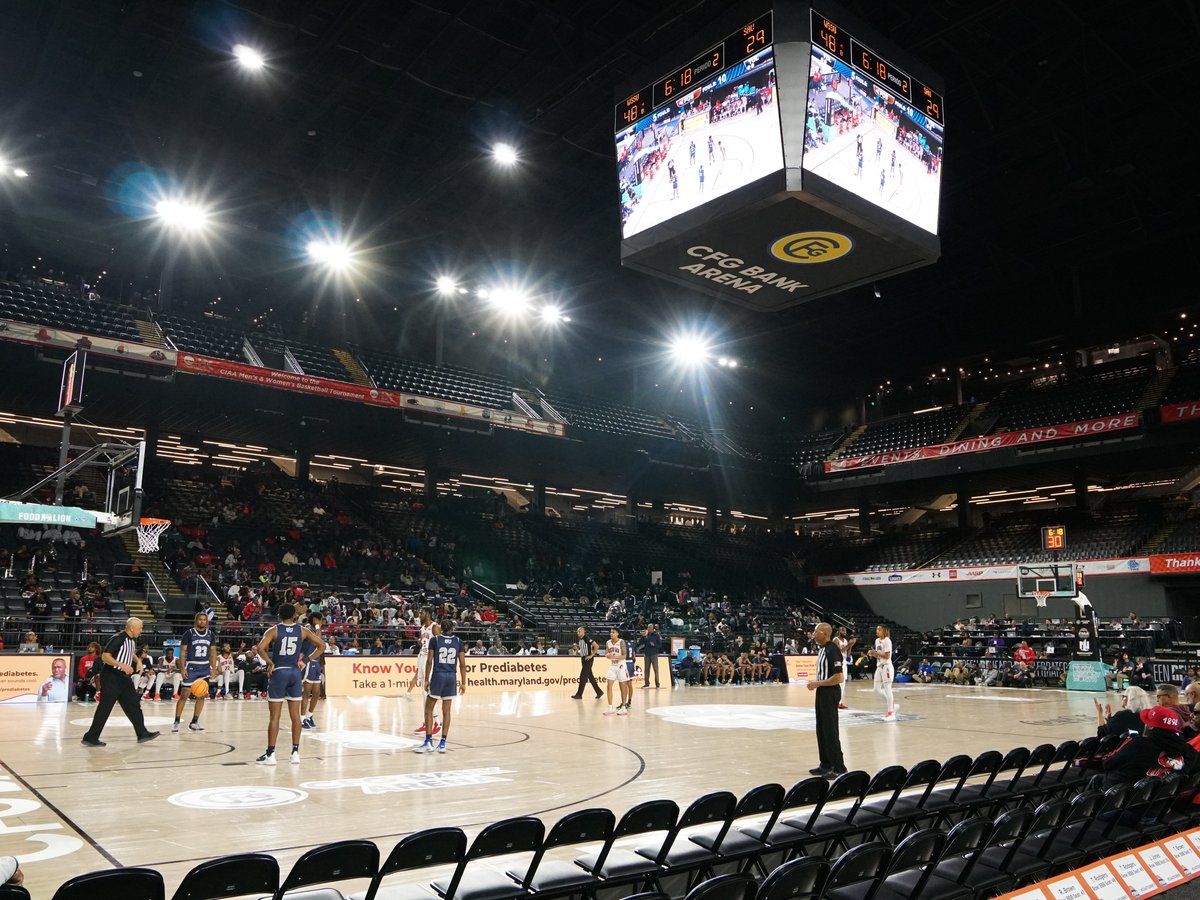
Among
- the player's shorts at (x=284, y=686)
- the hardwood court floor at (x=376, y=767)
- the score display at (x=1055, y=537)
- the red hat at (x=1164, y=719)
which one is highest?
the score display at (x=1055, y=537)

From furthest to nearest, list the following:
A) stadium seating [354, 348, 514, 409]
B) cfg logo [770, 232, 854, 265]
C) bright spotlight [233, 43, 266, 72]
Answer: stadium seating [354, 348, 514, 409] < bright spotlight [233, 43, 266, 72] < cfg logo [770, 232, 854, 265]

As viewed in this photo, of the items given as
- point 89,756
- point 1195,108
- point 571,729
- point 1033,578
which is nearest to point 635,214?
point 571,729

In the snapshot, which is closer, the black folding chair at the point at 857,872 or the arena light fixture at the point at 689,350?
the black folding chair at the point at 857,872

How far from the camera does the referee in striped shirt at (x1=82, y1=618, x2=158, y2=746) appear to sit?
1085 centimetres

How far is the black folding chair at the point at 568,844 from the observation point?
4.18 m

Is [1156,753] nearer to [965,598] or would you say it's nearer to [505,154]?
[505,154]

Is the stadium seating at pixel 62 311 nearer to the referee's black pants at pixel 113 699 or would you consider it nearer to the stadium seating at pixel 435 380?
the stadium seating at pixel 435 380

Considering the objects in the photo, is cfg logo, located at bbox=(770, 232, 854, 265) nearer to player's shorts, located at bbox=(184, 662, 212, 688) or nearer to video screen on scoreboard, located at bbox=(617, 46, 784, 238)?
video screen on scoreboard, located at bbox=(617, 46, 784, 238)

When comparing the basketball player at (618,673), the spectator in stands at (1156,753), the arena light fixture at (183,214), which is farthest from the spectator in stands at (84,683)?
the spectator in stands at (1156,753)

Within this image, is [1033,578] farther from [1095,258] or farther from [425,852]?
[425,852]

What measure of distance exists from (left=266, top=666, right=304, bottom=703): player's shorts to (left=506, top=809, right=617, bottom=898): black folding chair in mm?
5933

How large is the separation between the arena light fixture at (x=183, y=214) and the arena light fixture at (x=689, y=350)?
617 inches

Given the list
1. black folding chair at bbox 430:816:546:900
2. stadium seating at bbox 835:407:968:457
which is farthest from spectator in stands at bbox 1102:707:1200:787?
stadium seating at bbox 835:407:968:457

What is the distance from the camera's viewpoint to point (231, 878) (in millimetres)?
3320
